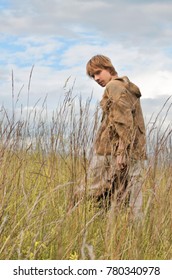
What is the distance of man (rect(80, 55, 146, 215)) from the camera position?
378 cm

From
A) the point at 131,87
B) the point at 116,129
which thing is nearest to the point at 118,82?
the point at 131,87

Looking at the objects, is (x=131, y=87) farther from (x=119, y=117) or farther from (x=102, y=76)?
(x=119, y=117)

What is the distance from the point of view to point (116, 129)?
3854 mm

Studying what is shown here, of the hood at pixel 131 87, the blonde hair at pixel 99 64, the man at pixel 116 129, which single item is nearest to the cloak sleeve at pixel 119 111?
the man at pixel 116 129

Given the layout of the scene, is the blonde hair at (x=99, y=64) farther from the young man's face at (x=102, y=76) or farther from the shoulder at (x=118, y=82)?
the shoulder at (x=118, y=82)

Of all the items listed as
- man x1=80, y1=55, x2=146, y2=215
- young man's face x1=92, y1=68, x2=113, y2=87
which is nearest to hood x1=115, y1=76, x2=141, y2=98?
man x1=80, y1=55, x2=146, y2=215

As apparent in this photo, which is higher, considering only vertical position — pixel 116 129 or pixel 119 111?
pixel 119 111

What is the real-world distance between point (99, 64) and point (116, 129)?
0.54 m

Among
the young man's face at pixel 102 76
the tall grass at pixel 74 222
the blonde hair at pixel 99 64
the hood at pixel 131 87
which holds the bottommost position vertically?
the tall grass at pixel 74 222

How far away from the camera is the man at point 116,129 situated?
12.4 ft

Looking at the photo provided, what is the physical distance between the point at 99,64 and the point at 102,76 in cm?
10

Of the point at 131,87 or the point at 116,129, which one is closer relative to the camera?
the point at 116,129
